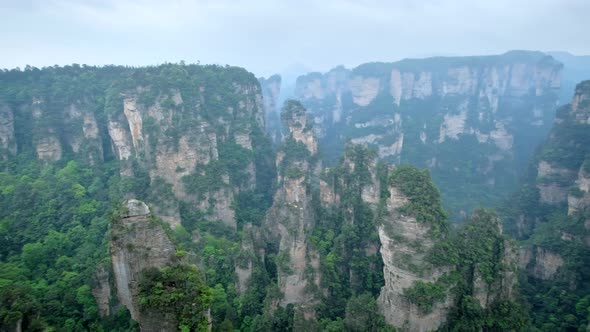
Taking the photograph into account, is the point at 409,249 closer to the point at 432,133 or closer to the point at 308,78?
the point at 432,133

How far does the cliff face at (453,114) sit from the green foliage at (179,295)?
42.1 meters

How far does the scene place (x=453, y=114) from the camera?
70.2 meters

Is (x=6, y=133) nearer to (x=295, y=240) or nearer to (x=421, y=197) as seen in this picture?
(x=295, y=240)

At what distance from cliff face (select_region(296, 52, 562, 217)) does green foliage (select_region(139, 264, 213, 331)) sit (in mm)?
42132

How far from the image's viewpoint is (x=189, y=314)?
16906 millimetres

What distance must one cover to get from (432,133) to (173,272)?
61.2 m

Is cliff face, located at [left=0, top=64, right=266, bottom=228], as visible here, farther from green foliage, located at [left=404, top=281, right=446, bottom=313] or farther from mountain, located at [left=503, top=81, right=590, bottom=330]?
mountain, located at [left=503, top=81, right=590, bottom=330]

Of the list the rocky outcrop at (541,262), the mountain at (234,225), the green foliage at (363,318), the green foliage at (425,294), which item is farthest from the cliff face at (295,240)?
the rocky outcrop at (541,262)

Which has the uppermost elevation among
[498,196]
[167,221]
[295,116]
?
[295,116]

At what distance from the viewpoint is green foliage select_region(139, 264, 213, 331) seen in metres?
16.8

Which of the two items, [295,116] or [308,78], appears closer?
[295,116]

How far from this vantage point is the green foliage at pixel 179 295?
16.8 metres

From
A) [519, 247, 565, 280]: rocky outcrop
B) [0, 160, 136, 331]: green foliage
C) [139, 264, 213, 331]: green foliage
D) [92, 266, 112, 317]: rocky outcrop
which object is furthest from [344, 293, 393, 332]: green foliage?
[519, 247, 565, 280]: rocky outcrop

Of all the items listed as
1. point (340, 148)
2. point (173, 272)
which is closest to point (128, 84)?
point (173, 272)
